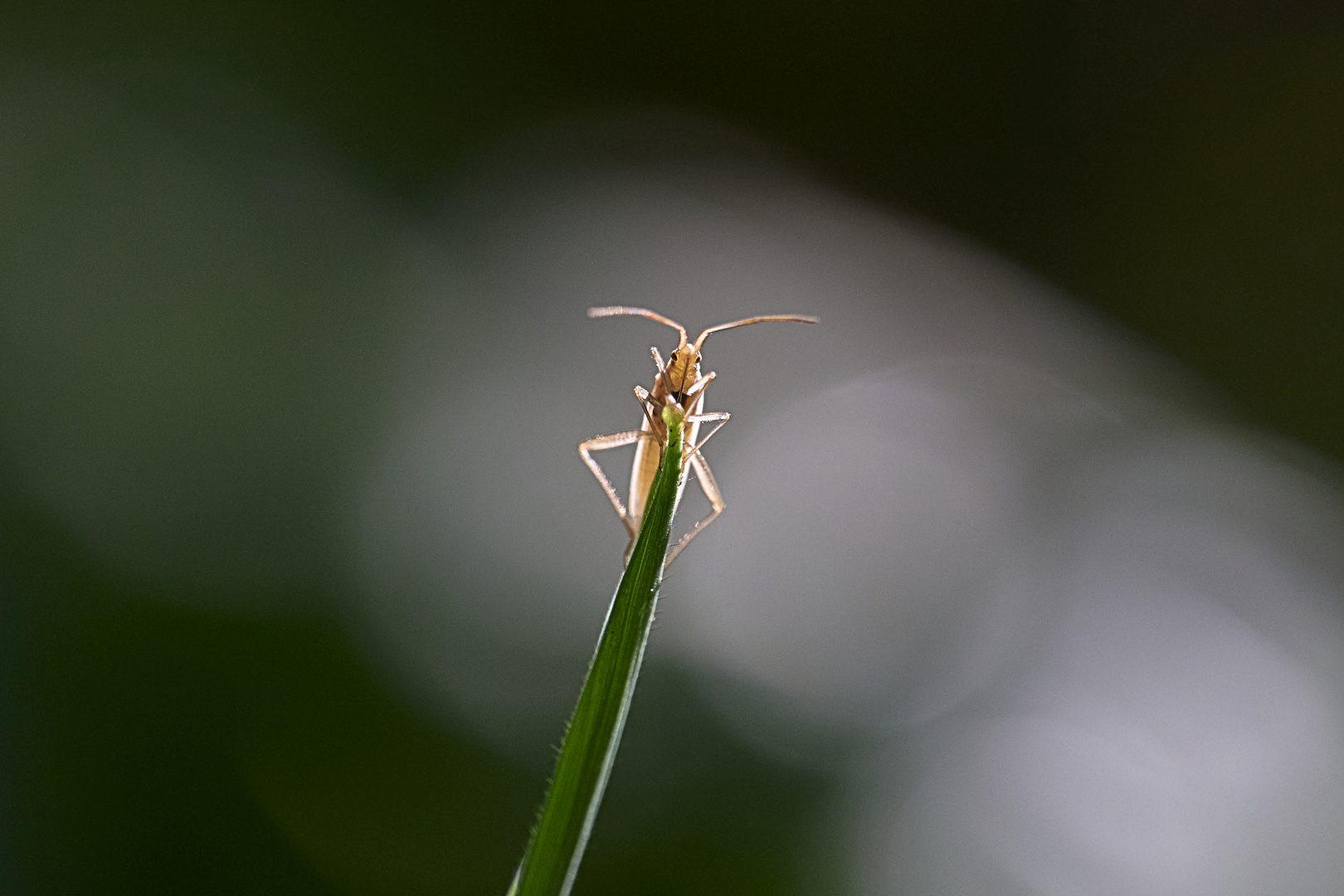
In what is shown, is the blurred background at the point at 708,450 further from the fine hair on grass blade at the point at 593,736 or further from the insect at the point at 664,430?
the fine hair on grass blade at the point at 593,736

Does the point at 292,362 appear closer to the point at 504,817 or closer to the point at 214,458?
the point at 214,458

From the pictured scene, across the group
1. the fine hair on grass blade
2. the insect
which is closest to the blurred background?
the insect

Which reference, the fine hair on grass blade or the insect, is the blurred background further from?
the fine hair on grass blade

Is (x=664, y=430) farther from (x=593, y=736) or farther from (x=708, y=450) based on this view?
(x=708, y=450)

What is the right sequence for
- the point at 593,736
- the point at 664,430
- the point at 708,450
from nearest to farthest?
the point at 593,736, the point at 664,430, the point at 708,450

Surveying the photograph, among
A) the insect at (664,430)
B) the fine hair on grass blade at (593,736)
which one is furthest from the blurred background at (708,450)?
the fine hair on grass blade at (593,736)

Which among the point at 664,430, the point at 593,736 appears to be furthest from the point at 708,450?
the point at 593,736

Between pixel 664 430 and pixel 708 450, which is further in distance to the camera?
pixel 708 450

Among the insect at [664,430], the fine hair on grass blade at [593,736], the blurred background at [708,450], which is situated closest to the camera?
the fine hair on grass blade at [593,736]
